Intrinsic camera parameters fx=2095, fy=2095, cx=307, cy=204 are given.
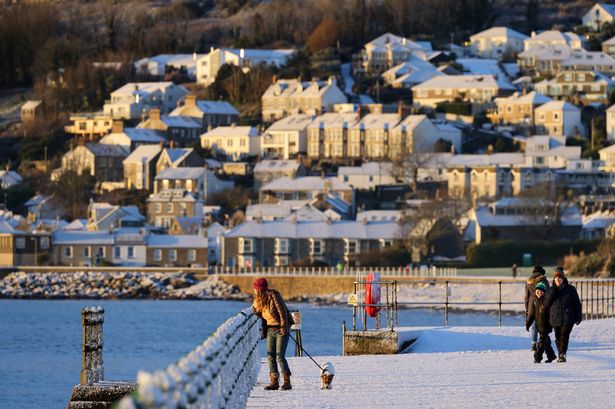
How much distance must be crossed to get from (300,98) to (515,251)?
148ft

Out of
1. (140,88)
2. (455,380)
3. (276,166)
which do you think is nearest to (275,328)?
(455,380)

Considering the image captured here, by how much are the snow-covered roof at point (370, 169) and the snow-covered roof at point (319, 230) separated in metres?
17.5

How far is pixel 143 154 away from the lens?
100188mm

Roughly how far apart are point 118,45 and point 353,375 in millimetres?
127322

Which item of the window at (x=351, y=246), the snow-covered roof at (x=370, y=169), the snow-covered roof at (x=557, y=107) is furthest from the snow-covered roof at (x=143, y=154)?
the window at (x=351, y=246)

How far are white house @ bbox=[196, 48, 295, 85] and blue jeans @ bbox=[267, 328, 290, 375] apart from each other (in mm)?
107873

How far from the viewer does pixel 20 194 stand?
96.2 meters

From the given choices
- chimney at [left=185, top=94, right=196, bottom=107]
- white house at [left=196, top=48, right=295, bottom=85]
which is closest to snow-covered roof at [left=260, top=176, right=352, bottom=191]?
chimney at [left=185, top=94, right=196, bottom=107]

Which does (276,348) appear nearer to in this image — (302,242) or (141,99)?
(302,242)

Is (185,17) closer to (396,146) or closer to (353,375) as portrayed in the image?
(396,146)

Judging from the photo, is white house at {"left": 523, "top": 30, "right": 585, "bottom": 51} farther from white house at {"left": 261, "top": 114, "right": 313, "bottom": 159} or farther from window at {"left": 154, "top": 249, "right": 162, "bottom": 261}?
window at {"left": 154, "top": 249, "right": 162, "bottom": 261}

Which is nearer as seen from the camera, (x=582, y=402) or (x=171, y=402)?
(x=171, y=402)

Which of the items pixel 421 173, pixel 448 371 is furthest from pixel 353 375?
pixel 421 173

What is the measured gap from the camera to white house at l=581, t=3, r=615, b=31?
452 feet
